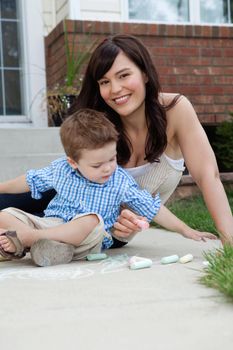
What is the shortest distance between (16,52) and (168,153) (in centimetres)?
370

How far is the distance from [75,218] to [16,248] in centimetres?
27

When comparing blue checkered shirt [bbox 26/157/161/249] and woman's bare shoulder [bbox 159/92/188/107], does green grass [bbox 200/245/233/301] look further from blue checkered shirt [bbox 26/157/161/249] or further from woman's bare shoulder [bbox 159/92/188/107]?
woman's bare shoulder [bbox 159/92/188/107]

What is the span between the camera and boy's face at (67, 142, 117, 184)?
8.04 feet

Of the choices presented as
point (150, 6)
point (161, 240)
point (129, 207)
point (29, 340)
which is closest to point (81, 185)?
point (129, 207)

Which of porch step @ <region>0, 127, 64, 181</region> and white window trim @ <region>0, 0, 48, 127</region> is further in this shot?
white window trim @ <region>0, 0, 48, 127</region>

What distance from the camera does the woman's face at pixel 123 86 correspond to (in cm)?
261

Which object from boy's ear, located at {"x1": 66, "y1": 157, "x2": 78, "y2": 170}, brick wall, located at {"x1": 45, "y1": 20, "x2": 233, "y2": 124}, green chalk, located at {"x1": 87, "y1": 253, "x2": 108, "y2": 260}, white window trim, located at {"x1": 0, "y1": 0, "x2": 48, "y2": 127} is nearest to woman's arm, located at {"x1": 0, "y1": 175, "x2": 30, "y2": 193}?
boy's ear, located at {"x1": 66, "y1": 157, "x2": 78, "y2": 170}

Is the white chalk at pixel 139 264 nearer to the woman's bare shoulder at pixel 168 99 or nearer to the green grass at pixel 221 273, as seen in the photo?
the green grass at pixel 221 273

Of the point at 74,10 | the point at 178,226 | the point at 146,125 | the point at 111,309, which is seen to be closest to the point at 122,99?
the point at 146,125

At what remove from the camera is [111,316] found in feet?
5.26

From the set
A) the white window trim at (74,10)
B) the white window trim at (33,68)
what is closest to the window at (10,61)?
the white window trim at (33,68)

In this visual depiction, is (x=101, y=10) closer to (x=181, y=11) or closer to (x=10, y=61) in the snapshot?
(x=181, y=11)

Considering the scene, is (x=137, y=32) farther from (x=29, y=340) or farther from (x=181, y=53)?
(x=29, y=340)

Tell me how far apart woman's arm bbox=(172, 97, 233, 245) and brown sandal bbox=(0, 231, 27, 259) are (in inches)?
32.2
